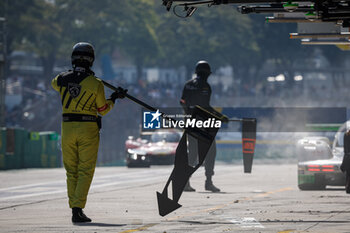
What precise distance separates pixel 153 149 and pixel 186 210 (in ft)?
64.1

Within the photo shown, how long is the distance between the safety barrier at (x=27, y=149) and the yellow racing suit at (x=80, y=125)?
18.1m

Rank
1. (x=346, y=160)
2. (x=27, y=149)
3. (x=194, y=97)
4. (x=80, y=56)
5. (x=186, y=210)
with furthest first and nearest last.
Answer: (x=27, y=149) < (x=346, y=160) < (x=194, y=97) < (x=186, y=210) < (x=80, y=56)

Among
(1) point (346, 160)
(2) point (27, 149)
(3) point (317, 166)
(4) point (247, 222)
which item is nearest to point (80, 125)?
(4) point (247, 222)

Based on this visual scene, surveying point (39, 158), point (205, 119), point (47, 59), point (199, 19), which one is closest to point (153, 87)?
point (47, 59)

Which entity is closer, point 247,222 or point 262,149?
point 247,222

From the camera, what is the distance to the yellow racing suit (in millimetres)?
9617

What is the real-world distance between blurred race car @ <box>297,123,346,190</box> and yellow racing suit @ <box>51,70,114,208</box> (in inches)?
279

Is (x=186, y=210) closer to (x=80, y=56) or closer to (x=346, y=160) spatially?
(x=80, y=56)

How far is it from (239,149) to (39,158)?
665 inches

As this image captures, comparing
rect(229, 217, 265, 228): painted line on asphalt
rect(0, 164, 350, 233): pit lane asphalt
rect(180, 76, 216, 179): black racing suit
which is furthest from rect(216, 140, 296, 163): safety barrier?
rect(229, 217, 265, 228): painted line on asphalt

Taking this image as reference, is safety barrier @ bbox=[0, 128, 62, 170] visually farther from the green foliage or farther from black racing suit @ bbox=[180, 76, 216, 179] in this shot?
the green foliage

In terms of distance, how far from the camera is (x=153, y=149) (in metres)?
30.6

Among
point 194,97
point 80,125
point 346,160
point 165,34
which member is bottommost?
point 346,160

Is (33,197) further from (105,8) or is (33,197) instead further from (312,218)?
(105,8)
